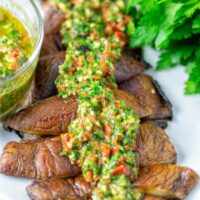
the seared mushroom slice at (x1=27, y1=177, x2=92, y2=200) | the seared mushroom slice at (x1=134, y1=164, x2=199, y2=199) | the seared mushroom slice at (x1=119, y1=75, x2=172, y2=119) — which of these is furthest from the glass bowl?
the seared mushroom slice at (x1=134, y1=164, x2=199, y2=199)

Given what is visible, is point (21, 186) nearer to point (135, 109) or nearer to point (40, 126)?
point (40, 126)

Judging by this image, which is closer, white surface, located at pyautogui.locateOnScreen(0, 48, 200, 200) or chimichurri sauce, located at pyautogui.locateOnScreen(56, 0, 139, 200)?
chimichurri sauce, located at pyautogui.locateOnScreen(56, 0, 139, 200)

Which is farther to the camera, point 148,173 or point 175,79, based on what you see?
point 175,79

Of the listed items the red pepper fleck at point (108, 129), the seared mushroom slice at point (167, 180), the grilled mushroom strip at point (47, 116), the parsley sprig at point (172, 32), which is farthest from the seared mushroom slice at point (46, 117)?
the parsley sprig at point (172, 32)

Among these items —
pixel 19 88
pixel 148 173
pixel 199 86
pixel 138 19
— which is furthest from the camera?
pixel 138 19

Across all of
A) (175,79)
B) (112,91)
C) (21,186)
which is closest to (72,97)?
(112,91)

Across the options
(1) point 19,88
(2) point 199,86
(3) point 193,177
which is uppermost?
(1) point 19,88

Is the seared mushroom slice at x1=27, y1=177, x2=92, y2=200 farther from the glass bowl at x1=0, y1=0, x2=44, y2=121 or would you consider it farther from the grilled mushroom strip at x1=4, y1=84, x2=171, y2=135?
the glass bowl at x1=0, y1=0, x2=44, y2=121
